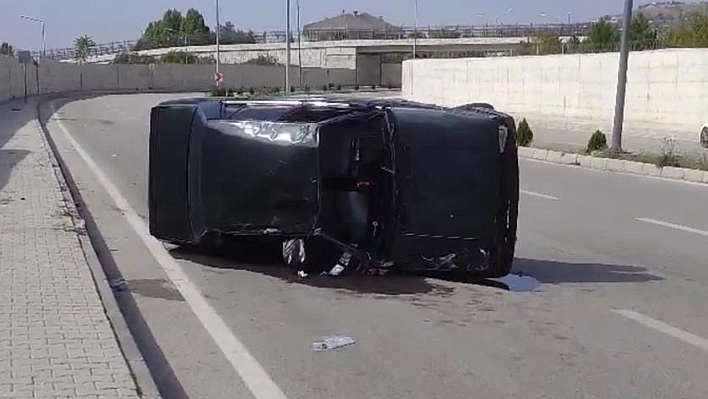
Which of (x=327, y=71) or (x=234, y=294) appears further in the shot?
(x=327, y=71)

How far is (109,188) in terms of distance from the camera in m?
17.8

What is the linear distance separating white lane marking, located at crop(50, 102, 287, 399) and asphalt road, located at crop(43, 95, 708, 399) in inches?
1.2

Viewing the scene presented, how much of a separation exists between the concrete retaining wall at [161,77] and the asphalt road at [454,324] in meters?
57.8

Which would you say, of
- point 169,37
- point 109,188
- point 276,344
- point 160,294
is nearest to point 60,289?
point 160,294

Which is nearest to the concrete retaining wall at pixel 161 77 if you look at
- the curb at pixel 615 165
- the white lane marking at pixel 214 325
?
the curb at pixel 615 165

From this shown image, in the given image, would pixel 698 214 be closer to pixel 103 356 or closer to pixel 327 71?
pixel 103 356

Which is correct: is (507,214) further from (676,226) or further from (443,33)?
(443,33)

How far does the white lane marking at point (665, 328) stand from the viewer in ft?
24.9

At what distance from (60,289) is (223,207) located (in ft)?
6.63

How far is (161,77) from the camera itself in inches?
3829

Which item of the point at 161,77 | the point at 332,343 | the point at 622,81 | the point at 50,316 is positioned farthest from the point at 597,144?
the point at 161,77

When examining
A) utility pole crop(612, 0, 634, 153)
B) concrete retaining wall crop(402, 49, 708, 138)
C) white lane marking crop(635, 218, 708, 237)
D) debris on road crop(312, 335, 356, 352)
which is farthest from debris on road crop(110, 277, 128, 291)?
concrete retaining wall crop(402, 49, 708, 138)

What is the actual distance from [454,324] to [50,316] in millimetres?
2878

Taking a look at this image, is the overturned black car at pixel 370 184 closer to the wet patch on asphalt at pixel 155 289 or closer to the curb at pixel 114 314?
the wet patch on asphalt at pixel 155 289
